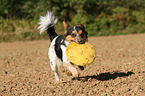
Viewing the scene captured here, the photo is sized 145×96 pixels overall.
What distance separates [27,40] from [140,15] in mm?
12731

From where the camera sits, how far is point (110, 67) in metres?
7.44

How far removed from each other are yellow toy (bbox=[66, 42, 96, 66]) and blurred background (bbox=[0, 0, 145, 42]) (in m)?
15.4

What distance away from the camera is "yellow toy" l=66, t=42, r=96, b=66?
500 centimetres

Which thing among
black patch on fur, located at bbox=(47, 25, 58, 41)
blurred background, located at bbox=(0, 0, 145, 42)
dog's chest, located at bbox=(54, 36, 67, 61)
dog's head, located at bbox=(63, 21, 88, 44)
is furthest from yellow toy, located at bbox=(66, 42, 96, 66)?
blurred background, located at bbox=(0, 0, 145, 42)

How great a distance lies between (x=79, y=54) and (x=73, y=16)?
19784 millimetres

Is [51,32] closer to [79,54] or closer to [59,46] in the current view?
[59,46]

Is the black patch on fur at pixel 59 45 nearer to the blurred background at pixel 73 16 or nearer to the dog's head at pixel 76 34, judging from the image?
the dog's head at pixel 76 34

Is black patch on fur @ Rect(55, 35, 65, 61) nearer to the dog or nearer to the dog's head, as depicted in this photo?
the dog

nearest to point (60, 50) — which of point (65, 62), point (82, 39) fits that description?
point (65, 62)

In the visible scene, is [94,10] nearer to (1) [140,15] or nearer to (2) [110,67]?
(1) [140,15]

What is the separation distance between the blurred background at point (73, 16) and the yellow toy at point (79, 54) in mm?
15408

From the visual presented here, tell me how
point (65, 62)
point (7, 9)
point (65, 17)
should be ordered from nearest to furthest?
point (65, 62) < point (7, 9) < point (65, 17)

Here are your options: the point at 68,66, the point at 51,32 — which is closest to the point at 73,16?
the point at 51,32

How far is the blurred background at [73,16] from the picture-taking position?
2121 centimetres
